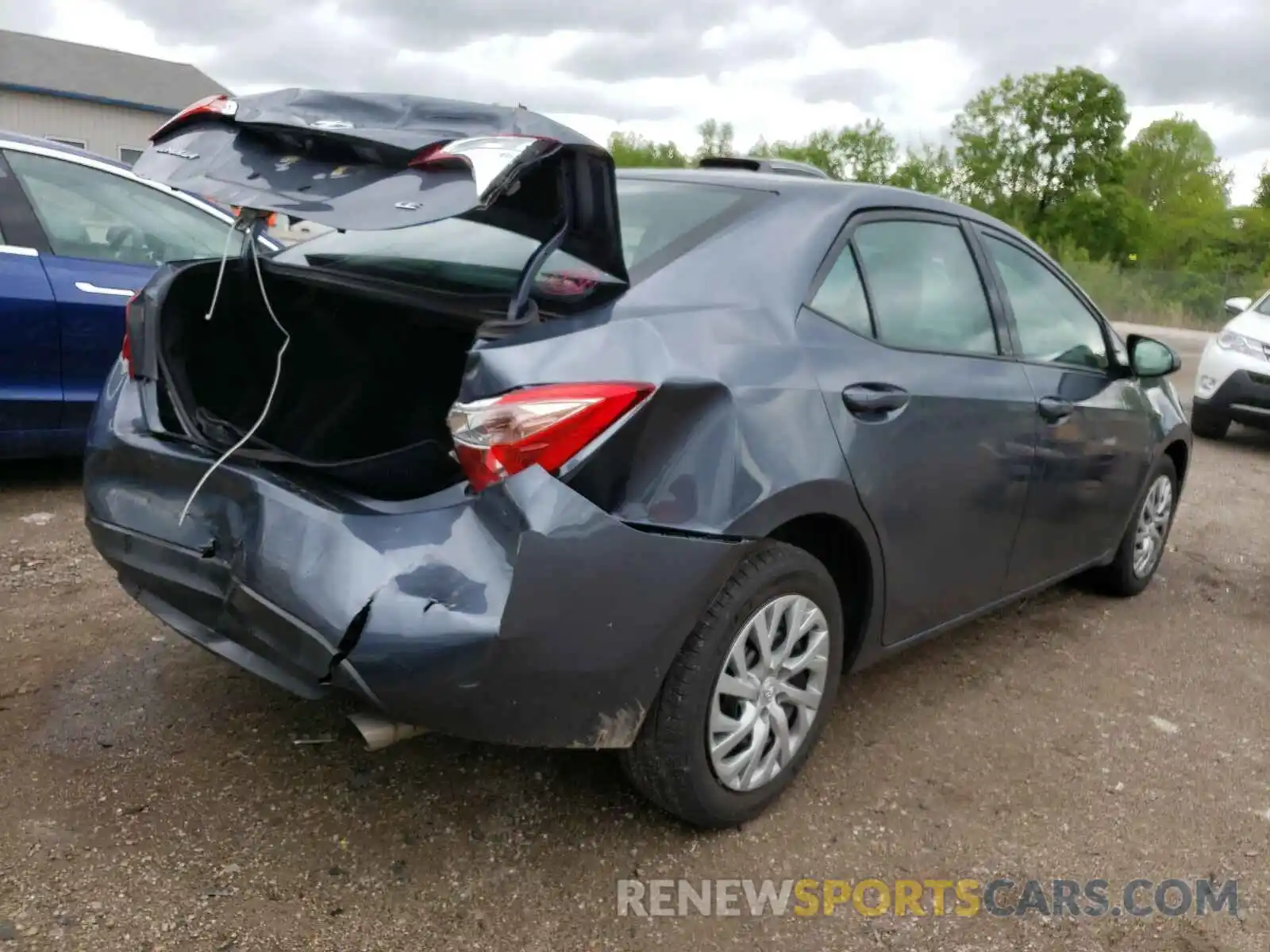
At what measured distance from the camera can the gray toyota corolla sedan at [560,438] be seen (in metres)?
2.24

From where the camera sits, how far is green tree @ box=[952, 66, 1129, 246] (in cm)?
5255

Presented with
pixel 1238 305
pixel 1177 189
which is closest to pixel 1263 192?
pixel 1177 189

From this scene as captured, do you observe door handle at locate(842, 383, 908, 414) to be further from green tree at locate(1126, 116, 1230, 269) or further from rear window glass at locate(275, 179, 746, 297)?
green tree at locate(1126, 116, 1230, 269)

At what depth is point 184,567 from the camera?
2598 millimetres

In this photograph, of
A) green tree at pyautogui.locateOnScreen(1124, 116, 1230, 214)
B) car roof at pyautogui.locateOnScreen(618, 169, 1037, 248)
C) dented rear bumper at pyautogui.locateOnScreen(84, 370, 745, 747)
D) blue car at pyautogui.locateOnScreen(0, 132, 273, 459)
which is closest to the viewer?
dented rear bumper at pyautogui.locateOnScreen(84, 370, 745, 747)

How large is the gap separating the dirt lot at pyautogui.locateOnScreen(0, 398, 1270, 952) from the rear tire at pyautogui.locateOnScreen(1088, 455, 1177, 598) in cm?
67

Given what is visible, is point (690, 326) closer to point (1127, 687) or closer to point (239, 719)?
point (239, 719)

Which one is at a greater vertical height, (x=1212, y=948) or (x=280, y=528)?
(x=280, y=528)

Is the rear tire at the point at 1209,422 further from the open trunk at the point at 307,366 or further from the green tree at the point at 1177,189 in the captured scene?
the green tree at the point at 1177,189

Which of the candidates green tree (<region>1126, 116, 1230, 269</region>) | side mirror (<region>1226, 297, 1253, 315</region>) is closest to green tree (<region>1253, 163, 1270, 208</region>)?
green tree (<region>1126, 116, 1230, 269</region>)

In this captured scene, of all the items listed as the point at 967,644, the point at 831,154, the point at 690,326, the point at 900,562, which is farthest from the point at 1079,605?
the point at 831,154

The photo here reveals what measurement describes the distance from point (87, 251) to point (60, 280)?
0.24m

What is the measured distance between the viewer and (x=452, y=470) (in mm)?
2400

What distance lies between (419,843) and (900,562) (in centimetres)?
142
